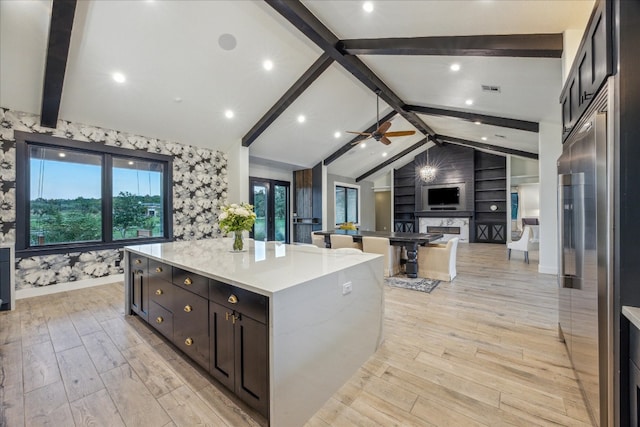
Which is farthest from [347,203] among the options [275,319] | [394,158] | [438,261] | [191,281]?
[275,319]

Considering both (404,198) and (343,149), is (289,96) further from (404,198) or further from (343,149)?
(404,198)

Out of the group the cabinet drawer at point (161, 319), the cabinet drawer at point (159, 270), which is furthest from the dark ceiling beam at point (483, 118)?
the cabinet drawer at point (161, 319)

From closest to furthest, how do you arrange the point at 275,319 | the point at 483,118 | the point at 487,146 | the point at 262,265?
the point at 275,319 → the point at 262,265 → the point at 483,118 → the point at 487,146

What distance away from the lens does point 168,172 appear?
5.51 metres

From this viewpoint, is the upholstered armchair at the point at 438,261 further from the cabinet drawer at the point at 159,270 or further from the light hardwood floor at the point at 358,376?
the cabinet drawer at the point at 159,270

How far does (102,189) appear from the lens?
189 inches

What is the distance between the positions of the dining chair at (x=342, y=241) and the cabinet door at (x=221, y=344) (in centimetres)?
367

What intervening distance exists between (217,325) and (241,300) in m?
0.40

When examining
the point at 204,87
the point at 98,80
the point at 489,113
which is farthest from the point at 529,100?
the point at 98,80

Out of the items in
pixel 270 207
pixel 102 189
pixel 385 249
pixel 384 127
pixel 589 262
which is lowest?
pixel 385 249

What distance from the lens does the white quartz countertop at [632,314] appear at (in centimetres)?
103

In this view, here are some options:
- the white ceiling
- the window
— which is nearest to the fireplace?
the window

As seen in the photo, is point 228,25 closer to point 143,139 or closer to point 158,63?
point 158,63

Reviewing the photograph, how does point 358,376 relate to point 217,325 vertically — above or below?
below
